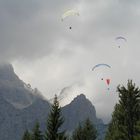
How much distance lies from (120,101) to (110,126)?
21.8m

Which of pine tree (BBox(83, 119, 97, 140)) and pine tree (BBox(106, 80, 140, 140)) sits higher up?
pine tree (BBox(83, 119, 97, 140))

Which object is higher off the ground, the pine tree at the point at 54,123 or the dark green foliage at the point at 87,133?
the dark green foliage at the point at 87,133

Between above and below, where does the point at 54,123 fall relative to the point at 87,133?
below

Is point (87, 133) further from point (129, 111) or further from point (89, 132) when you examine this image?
point (129, 111)

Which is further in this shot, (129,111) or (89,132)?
(89,132)

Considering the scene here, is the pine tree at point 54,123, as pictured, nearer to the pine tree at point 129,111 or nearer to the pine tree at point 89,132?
the pine tree at point 129,111

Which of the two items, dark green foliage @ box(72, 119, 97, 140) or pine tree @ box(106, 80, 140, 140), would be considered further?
dark green foliage @ box(72, 119, 97, 140)

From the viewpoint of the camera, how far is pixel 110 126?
83.8 meters

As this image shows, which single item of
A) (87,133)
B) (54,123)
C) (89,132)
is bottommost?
(54,123)

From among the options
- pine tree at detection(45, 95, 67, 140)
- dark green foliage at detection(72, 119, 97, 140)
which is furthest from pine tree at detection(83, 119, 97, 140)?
pine tree at detection(45, 95, 67, 140)

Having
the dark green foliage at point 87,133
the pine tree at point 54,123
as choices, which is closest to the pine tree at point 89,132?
the dark green foliage at point 87,133

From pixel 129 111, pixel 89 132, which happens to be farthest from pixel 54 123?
pixel 89 132

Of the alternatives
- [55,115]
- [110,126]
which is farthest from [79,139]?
[55,115]

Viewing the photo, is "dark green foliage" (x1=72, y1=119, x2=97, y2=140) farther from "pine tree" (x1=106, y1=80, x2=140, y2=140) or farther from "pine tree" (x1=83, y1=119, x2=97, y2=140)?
"pine tree" (x1=106, y1=80, x2=140, y2=140)
